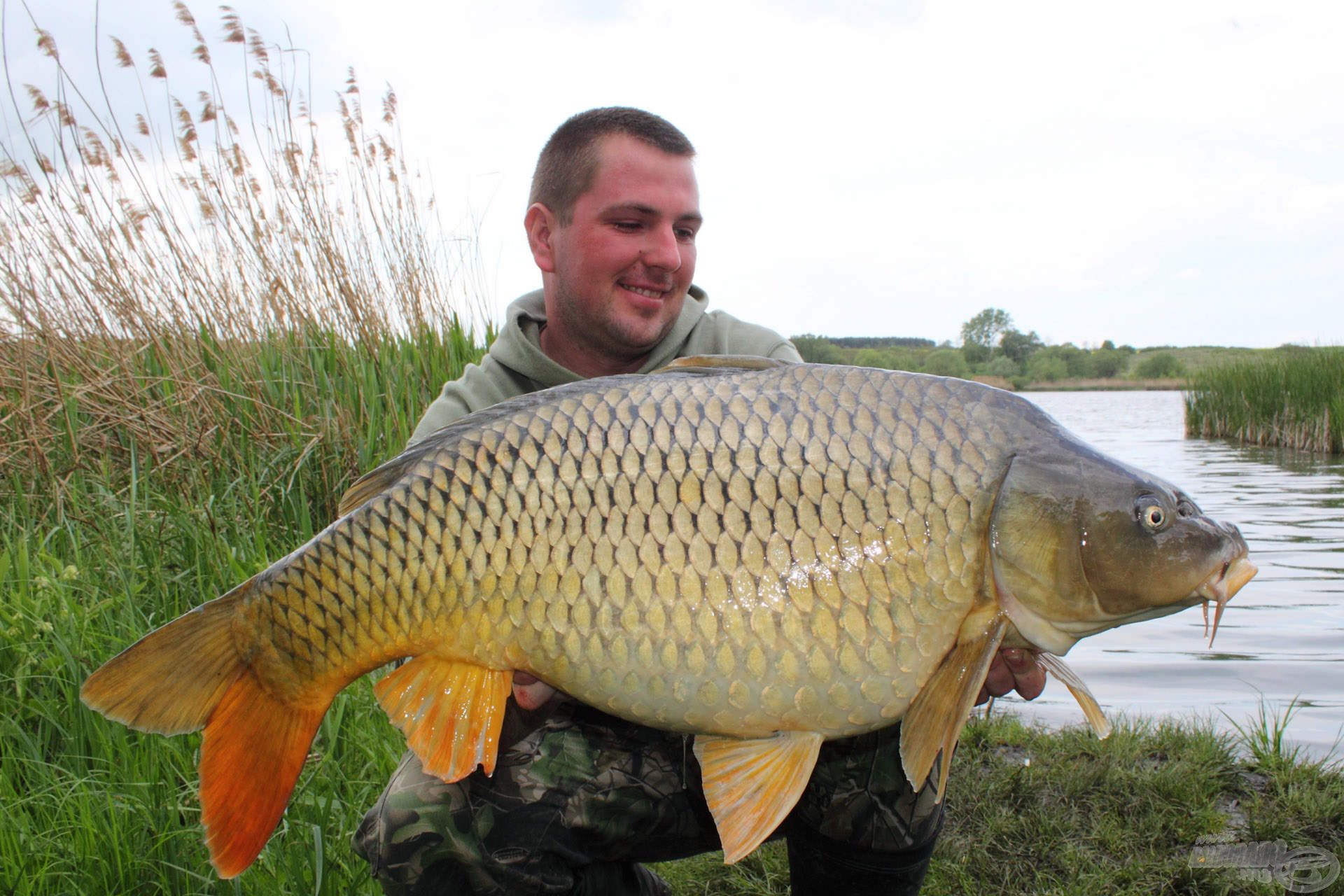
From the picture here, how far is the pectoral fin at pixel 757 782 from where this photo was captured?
1.22 metres

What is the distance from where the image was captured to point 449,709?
1.30m

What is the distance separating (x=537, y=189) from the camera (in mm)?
2213

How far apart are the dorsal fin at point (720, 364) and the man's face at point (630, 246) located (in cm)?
65

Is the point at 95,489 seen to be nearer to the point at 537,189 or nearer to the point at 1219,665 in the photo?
the point at 537,189

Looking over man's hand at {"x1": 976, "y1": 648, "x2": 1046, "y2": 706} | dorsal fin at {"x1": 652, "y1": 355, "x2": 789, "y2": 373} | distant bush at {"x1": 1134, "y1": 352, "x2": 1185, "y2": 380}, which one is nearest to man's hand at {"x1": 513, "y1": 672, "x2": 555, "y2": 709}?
dorsal fin at {"x1": 652, "y1": 355, "x2": 789, "y2": 373}

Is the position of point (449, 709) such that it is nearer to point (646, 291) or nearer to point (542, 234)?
point (646, 291)

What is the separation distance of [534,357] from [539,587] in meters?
0.89

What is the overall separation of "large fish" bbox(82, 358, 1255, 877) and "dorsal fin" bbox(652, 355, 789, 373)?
0.03 meters

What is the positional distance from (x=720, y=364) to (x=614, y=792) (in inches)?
27.6

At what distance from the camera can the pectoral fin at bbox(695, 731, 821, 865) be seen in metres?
1.22

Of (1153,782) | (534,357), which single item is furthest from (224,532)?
(1153,782)

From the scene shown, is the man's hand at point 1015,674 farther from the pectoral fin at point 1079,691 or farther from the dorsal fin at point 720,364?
the dorsal fin at point 720,364
